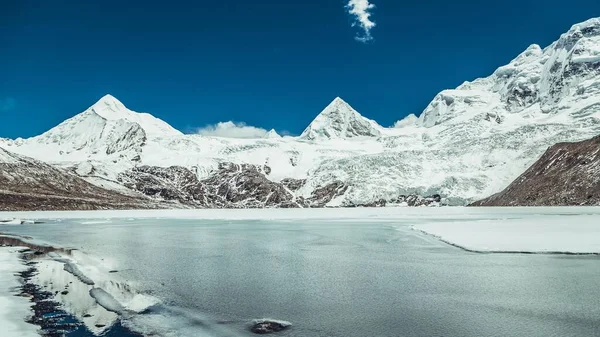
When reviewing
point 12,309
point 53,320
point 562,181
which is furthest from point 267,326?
point 562,181

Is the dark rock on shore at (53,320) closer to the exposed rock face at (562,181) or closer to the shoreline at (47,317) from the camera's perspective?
the shoreline at (47,317)

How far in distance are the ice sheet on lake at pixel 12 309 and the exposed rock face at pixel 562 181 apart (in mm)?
130199

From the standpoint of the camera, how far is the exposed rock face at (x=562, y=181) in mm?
130875

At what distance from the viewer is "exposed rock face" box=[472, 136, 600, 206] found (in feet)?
429

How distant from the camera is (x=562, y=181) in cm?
14438

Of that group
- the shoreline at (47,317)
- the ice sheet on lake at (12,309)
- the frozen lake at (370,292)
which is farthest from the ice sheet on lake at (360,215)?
the shoreline at (47,317)

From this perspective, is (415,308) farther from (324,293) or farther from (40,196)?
(40,196)

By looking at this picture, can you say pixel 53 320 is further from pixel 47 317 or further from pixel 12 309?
pixel 12 309

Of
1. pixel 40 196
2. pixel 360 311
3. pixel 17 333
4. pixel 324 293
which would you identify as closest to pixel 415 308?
pixel 360 311

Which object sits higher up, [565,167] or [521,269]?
[565,167]

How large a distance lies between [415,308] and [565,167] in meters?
158

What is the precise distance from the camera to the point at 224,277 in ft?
72.3

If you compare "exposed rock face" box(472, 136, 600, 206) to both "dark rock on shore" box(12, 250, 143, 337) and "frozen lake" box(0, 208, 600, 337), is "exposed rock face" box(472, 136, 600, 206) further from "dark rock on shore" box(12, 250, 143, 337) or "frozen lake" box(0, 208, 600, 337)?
"dark rock on shore" box(12, 250, 143, 337)

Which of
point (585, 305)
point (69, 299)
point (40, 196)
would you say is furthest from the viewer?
point (40, 196)
